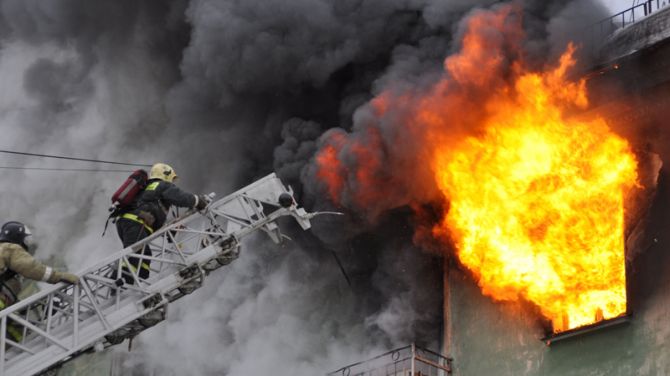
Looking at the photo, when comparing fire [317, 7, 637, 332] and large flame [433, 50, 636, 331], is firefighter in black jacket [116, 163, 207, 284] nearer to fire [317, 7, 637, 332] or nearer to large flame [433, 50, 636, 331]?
fire [317, 7, 637, 332]

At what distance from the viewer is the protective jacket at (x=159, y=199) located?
16891 millimetres

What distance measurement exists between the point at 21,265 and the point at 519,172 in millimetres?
7238

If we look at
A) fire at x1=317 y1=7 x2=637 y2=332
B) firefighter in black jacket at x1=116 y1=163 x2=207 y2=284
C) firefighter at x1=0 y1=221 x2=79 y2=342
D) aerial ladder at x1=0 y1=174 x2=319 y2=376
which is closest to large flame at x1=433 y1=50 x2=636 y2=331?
fire at x1=317 y1=7 x2=637 y2=332

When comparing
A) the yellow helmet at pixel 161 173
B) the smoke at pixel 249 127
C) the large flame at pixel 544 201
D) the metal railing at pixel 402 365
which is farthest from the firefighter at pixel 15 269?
the large flame at pixel 544 201

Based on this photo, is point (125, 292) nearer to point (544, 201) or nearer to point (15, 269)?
point (15, 269)

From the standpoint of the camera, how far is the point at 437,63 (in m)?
19.7

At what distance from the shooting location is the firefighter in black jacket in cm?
1678

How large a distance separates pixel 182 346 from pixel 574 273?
829 centimetres

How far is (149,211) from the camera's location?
679 inches

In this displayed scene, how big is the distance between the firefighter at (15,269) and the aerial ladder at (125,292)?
6.2 inches

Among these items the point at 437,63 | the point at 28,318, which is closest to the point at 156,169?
the point at 28,318

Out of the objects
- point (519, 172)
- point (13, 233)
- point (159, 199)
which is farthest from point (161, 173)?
point (519, 172)

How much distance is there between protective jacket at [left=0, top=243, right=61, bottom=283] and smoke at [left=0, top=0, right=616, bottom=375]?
542cm

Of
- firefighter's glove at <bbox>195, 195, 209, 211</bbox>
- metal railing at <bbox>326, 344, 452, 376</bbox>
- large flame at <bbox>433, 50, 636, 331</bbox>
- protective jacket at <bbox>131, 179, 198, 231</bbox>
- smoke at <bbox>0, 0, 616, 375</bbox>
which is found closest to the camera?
firefighter's glove at <bbox>195, 195, 209, 211</bbox>
